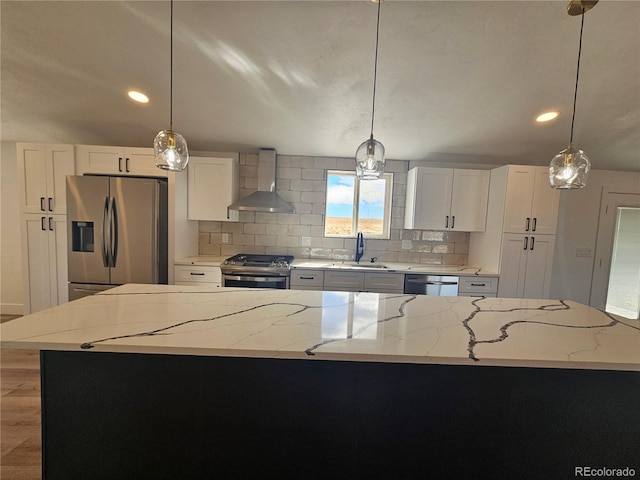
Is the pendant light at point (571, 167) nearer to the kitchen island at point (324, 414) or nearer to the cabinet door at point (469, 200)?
the kitchen island at point (324, 414)

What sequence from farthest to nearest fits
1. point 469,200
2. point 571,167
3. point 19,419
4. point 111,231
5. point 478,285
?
point 469,200 < point 478,285 < point 111,231 < point 19,419 < point 571,167

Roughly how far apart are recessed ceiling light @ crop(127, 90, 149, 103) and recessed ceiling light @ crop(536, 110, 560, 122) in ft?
12.9

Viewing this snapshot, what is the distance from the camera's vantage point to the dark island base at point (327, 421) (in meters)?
1.13

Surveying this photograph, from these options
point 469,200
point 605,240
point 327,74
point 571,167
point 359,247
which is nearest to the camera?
→ point 571,167

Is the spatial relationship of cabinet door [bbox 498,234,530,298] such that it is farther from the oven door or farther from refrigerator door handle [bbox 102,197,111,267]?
refrigerator door handle [bbox 102,197,111,267]

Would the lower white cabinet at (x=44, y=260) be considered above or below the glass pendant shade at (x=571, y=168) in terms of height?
below

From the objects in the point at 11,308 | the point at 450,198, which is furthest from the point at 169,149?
the point at 11,308

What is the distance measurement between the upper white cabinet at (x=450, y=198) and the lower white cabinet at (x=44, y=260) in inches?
165

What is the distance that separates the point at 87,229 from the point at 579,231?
616 cm

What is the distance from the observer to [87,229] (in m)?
3.01

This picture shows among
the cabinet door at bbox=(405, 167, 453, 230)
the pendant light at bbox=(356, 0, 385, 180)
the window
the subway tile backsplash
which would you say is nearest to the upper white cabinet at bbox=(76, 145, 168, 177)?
the subway tile backsplash

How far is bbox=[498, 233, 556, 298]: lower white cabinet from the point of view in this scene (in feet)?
10.2

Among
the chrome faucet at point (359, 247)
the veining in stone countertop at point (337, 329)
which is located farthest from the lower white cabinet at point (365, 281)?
the veining in stone countertop at point (337, 329)

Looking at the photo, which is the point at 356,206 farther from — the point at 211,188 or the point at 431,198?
the point at 211,188
